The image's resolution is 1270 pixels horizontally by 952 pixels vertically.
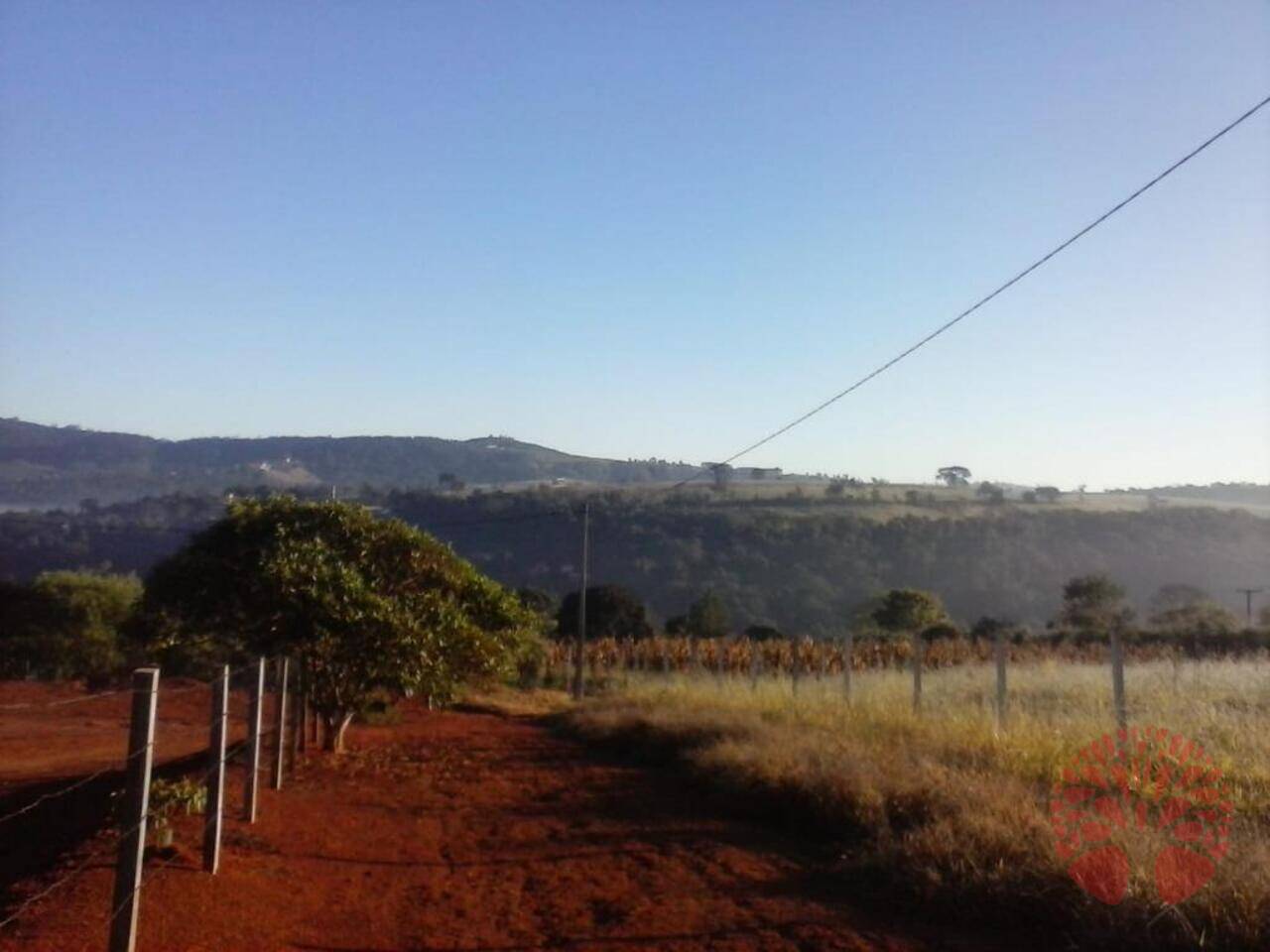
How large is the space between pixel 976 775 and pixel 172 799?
21.9 feet

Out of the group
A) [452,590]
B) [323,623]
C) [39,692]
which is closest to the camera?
[323,623]

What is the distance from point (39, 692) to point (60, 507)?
31.5m

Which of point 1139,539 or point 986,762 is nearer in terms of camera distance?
point 986,762

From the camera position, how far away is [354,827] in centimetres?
1098

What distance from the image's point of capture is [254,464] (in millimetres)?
76688

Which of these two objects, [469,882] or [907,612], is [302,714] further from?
[907,612]

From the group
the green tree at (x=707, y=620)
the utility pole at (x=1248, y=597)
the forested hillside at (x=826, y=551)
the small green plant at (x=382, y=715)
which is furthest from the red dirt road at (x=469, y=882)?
the utility pole at (x=1248, y=597)

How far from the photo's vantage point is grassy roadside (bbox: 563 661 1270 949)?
21.3ft

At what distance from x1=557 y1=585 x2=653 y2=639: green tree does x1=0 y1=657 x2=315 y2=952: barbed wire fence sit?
31360 millimetres

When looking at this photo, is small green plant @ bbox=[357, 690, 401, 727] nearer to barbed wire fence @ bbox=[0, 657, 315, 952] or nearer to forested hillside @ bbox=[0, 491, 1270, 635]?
barbed wire fence @ bbox=[0, 657, 315, 952]

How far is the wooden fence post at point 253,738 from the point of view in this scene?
9.29m

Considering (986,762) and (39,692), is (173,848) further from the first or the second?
(39,692)

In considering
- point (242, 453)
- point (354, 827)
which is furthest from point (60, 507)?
point (354, 827)

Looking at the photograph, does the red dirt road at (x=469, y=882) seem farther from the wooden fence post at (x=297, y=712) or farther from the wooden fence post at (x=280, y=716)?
the wooden fence post at (x=297, y=712)
